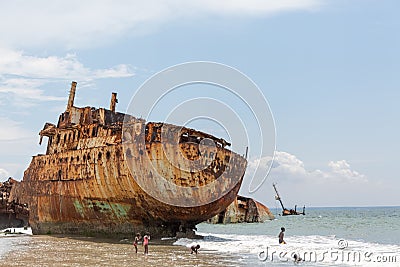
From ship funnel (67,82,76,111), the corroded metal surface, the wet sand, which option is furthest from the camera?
the corroded metal surface

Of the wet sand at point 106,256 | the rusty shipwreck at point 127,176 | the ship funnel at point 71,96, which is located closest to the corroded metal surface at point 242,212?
the ship funnel at point 71,96

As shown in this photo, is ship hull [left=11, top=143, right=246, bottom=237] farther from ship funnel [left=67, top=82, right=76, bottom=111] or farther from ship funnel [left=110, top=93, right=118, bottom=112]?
ship funnel [left=110, top=93, right=118, bottom=112]

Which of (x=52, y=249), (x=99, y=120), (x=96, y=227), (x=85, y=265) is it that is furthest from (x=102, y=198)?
(x=85, y=265)

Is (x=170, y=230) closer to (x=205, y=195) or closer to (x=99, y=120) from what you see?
(x=205, y=195)

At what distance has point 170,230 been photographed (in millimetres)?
15648

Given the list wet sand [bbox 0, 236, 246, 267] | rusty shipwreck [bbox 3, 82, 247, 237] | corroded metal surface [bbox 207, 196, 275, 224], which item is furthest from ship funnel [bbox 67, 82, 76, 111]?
corroded metal surface [bbox 207, 196, 275, 224]

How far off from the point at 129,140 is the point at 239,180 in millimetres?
4037

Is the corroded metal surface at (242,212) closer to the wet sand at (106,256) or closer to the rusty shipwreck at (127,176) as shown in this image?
the rusty shipwreck at (127,176)

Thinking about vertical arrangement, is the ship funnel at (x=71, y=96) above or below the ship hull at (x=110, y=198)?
above

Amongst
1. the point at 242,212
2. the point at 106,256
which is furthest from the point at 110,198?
the point at 242,212

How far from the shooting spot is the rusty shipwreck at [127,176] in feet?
46.1

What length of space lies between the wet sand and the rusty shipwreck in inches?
40.9

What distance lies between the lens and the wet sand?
1058 cm

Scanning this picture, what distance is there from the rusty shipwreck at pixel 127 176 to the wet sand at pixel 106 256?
1039mm
